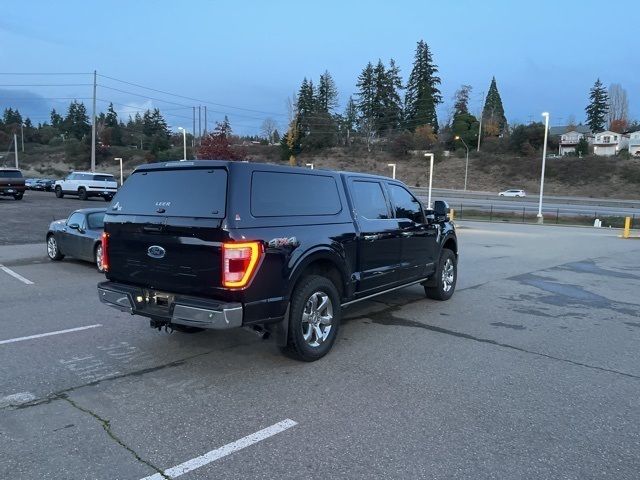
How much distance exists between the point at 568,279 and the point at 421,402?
8218mm

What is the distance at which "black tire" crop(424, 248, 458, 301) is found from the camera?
8289mm

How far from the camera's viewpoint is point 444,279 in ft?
27.9

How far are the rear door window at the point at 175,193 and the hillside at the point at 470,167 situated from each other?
250ft

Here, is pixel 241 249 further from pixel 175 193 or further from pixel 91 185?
pixel 91 185

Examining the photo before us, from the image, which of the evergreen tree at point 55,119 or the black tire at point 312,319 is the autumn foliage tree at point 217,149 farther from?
the evergreen tree at point 55,119

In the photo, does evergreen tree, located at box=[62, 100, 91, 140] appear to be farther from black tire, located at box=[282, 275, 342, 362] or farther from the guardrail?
black tire, located at box=[282, 275, 342, 362]

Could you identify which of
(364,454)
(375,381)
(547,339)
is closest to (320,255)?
(375,381)

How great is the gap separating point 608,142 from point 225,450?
426 feet

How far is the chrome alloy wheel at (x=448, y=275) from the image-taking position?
848 cm

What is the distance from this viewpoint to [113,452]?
11.4ft

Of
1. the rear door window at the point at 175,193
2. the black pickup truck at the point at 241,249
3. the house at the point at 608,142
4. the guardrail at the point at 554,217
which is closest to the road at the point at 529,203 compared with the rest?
the guardrail at the point at 554,217

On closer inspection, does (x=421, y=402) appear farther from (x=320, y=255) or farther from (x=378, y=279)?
(x=378, y=279)

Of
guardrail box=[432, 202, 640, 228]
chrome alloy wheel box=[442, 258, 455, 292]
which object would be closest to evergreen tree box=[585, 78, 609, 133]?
guardrail box=[432, 202, 640, 228]


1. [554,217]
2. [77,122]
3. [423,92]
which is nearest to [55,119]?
[77,122]
